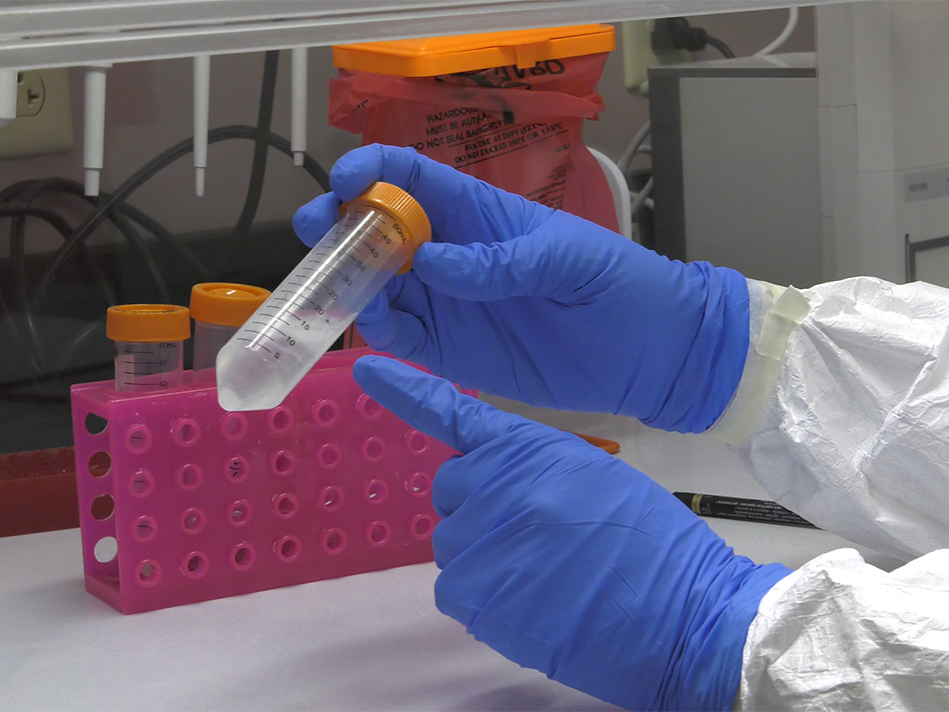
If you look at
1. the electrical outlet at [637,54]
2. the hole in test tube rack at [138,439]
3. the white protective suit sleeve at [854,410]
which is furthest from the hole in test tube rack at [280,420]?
the electrical outlet at [637,54]

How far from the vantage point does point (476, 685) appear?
2.55ft

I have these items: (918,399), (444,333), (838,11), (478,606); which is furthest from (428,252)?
(838,11)

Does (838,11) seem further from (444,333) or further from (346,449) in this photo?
(346,449)

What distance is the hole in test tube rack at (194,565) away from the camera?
0.92 m

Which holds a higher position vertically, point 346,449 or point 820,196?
point 820,196

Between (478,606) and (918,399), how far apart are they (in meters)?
0.46

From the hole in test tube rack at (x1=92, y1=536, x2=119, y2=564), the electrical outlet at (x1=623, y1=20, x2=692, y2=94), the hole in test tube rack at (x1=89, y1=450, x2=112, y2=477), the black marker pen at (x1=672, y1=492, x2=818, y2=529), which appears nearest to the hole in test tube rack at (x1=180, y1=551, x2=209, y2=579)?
the hole in test tube rack at (x1=92, y1=536, x2=119, y2=564)

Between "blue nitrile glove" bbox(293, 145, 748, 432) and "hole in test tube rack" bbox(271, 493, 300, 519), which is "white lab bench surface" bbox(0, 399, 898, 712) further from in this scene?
"blue nitrile glove" bbox(293, 145, 748, 432)

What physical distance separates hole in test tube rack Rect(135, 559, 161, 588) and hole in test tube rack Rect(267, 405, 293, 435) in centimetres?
16

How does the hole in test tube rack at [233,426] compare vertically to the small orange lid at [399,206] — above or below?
below

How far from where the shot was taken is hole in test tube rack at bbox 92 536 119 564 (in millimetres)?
1005

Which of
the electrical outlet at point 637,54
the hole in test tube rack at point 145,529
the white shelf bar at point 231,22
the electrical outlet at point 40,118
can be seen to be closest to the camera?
the white shelf bar at point 231,22

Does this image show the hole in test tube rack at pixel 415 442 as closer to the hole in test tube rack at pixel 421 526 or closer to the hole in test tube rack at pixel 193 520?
the hole in test tube rack at pixel 421 526

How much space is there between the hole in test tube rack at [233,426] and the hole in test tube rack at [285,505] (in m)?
0.07
